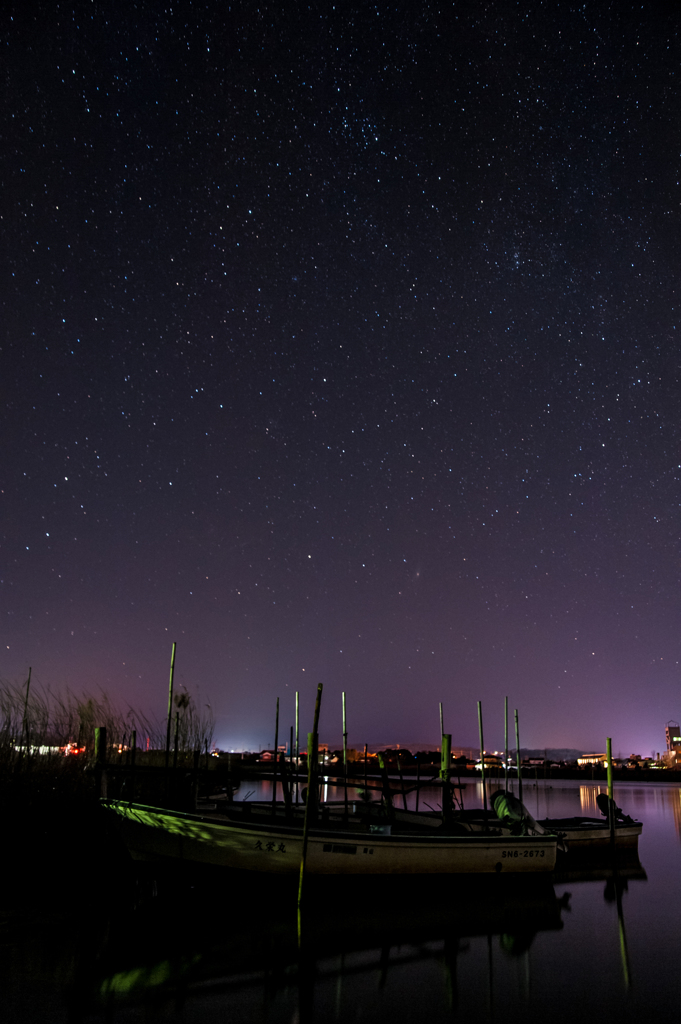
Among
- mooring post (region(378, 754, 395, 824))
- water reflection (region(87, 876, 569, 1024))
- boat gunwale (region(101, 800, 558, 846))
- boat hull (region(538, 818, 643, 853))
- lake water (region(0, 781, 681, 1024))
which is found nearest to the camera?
lake water (region(0, 781, 681, 1024))

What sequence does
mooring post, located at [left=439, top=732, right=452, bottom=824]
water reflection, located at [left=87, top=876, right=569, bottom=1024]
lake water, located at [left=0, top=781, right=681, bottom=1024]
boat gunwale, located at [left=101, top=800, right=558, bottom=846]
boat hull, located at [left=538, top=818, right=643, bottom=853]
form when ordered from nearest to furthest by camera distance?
lake water, located at [left=0, top=781, right=681, bottom=1024] → water reflection, located at [left=87, top=876, right=569, bottom=1024] → boat gunwale, located at [left=101, top=800, right=558, bottom=846] → mooring post, located at [left=439, top=732, right=452, bottom=824] → boat hull, located at [left=538, top=818, right=643, bottom=853]

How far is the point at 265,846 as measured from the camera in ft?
55.2

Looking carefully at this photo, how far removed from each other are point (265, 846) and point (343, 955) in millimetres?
4540

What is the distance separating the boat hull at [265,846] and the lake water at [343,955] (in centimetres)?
52

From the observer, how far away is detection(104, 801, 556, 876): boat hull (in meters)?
16.8

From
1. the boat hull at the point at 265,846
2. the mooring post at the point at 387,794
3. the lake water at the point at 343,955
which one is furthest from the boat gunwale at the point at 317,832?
the mooring post at the point at 387,794

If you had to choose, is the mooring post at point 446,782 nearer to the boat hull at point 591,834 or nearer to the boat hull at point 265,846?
the boat hull at point 265,846

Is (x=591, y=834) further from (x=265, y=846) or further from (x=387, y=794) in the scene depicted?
(x=265, y=846)

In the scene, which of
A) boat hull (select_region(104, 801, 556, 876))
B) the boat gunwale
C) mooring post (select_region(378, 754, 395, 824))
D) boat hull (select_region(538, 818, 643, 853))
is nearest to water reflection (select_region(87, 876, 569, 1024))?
boat hull (select_region(104, 801, 556, 876))

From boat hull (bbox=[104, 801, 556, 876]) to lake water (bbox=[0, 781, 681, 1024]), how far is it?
1.70 ft

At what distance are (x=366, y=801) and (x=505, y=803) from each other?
5596mm

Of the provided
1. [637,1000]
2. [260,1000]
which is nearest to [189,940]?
[260,1000]

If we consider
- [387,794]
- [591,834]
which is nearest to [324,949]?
[387,794]

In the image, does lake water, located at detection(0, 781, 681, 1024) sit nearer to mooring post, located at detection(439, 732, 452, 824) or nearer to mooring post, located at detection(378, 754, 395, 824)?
mooring post, located at detection(439, 732, 452, 824)
